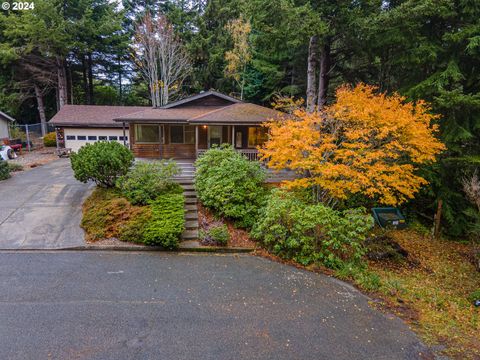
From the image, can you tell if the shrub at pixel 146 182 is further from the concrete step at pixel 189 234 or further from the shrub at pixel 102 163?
the concrete step at pixel 189 234

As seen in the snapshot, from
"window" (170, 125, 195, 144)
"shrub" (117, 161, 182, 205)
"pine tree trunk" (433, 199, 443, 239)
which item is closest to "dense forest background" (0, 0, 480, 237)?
"pine tree trunk" (433, 199, 443, 239)

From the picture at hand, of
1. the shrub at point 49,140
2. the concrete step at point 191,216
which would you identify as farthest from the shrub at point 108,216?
the shrub at point 49,140

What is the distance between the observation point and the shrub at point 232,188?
977 centimetres

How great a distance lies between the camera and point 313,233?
26.8 feet

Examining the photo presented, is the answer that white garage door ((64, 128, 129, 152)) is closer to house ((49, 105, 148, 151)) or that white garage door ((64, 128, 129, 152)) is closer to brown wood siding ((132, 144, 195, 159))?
house ((49, 105, 148, 151))

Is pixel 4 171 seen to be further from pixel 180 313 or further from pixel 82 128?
pixel 180 313

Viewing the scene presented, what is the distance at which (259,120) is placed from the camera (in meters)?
14.9

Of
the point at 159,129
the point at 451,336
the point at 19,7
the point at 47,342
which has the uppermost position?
the point at 19,7

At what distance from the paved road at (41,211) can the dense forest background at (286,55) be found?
10747 millimetres

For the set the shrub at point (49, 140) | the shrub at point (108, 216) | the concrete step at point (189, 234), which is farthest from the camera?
the shrub at point (49, 140)

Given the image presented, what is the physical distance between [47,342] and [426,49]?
14034 mm

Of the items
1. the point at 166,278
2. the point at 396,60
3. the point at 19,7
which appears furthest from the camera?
the point at 19,7

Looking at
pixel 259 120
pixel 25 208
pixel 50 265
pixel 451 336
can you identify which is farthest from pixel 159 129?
pixel 451 336

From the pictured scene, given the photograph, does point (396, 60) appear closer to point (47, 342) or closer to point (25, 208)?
point (47, 342)
